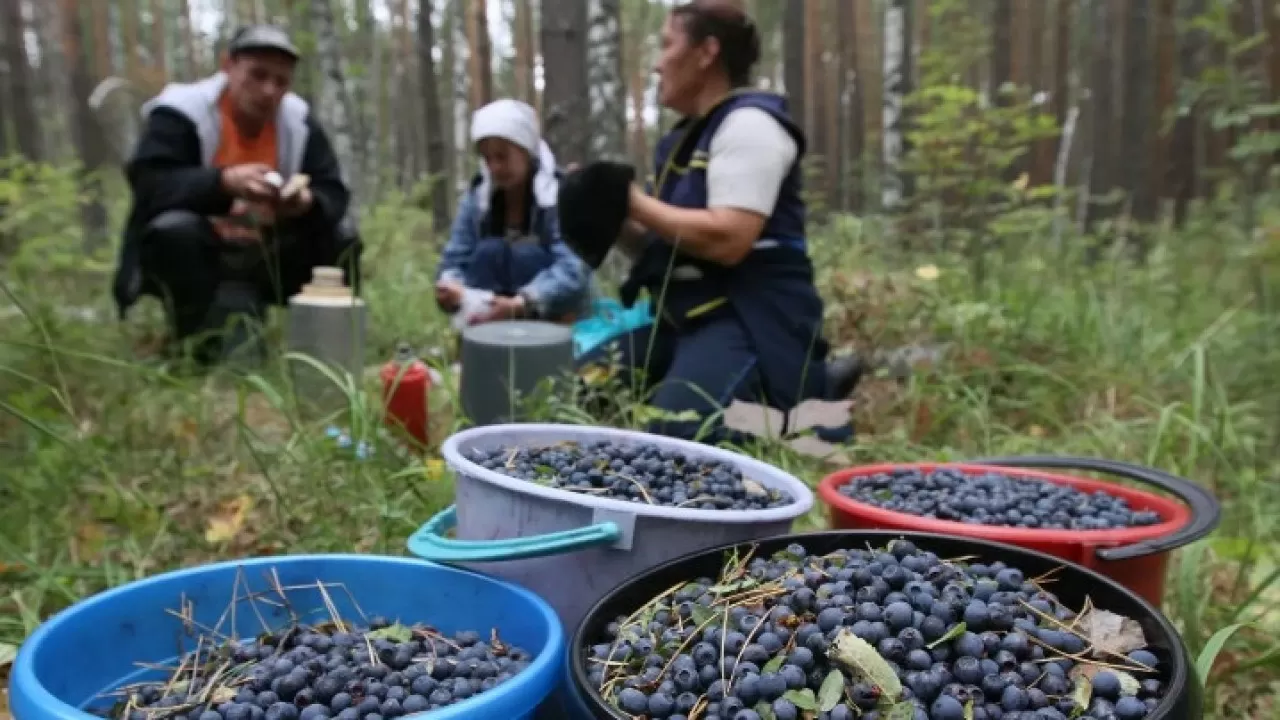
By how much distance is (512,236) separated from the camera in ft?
A: 10.9

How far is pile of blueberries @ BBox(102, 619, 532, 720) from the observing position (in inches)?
37.0

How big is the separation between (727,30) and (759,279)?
64cm

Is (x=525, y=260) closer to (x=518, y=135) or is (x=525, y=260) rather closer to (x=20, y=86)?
(x=518, y=135)

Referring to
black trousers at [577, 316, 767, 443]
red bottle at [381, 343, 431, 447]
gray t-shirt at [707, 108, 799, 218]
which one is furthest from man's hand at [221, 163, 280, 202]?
gray t-shirt at [707, 108, 799, 218]

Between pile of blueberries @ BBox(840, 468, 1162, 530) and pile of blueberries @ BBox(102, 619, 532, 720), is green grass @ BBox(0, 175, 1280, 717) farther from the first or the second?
pile of blueberries @ BBox(102, 619, 532, 720)

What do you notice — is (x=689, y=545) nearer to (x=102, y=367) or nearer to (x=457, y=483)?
(x=457, y=483)

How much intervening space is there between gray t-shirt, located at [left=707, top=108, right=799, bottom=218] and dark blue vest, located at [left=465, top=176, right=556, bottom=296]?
112cm

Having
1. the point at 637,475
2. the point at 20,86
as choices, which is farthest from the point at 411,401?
the point at 20,86

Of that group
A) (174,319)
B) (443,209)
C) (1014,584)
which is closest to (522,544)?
(1014,584)

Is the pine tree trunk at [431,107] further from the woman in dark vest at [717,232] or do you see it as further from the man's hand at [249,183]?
the woman in dark vest at [717,232]

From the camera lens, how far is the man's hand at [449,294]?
3.04 metres

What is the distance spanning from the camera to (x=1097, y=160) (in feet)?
36.7

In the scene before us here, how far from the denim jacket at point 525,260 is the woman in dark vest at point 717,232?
0.65 metres

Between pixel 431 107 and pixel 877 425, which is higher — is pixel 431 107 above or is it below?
above
